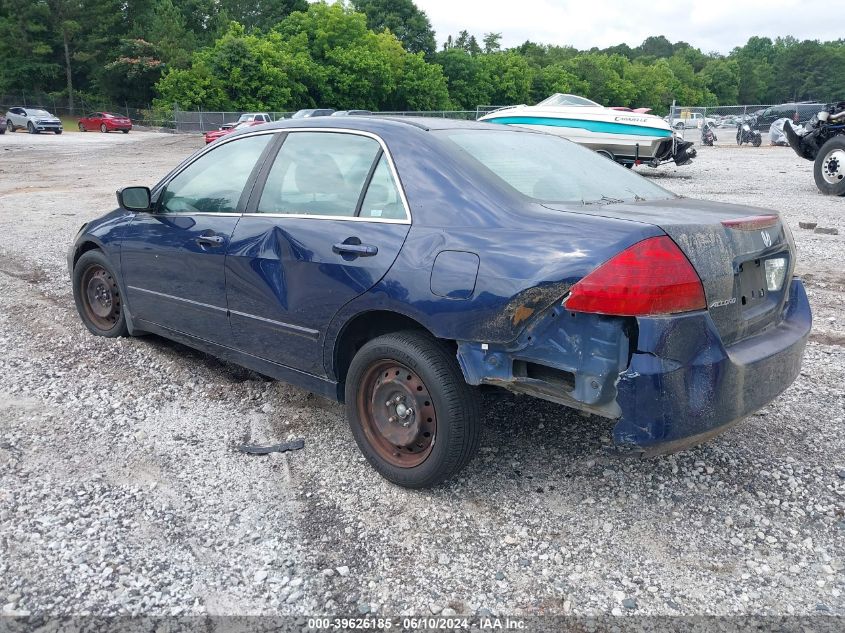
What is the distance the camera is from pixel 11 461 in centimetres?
358

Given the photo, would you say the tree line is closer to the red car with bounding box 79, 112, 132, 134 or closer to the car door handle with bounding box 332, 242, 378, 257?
the red car with bounding box 79, 112, 132, 134

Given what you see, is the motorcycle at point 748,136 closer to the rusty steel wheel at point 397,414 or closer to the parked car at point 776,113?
the parked car at point 776,113

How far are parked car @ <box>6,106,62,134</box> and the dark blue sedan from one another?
43.1 metres

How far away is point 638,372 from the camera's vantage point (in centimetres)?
261

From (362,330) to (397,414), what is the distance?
17.9 inches

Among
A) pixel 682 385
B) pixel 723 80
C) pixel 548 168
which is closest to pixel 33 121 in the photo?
pixel 548 168

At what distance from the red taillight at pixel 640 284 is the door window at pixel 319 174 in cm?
135

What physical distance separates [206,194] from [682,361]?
2970mm

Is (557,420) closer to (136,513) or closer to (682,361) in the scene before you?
(682,361)

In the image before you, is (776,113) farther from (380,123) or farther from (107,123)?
(107,123)

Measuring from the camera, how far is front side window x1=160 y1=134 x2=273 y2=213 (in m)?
4.14

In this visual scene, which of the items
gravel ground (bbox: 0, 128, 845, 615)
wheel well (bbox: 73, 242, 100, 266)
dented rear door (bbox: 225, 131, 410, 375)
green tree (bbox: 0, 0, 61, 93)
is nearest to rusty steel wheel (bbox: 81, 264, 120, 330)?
wheel well (bbox: 73, 242, 100, 266)

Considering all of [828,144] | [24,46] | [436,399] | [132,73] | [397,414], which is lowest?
[397,414]

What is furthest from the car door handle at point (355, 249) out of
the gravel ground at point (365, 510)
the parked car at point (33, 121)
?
the parked car at point (33, 121)
